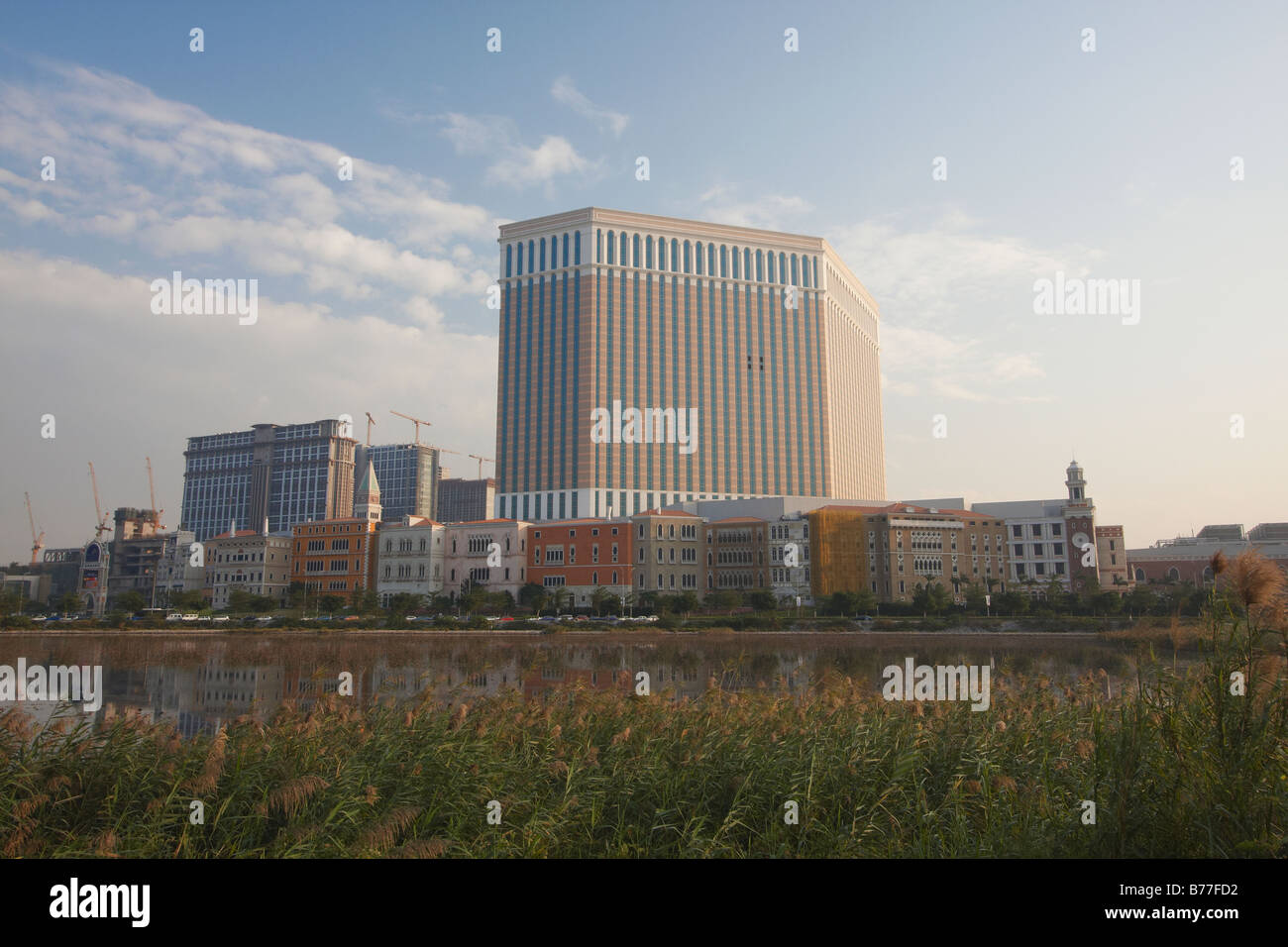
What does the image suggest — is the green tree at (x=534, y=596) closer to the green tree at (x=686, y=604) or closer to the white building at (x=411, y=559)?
the white building at (x=411, y=559)

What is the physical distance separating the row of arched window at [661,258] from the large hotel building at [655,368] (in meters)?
0.24

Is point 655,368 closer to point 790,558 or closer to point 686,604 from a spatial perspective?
point 790,558

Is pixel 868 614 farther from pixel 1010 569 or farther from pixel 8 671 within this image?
pixel 8 671

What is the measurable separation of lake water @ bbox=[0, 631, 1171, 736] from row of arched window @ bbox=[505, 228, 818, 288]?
85670mm

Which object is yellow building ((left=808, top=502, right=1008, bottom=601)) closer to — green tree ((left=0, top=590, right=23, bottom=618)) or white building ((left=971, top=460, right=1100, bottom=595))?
white building ((left=971, top=460, right=1100, bottom=595))

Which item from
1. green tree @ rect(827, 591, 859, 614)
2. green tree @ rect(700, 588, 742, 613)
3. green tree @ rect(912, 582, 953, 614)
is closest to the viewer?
green tree @ rect(912, 582, 953, 614)

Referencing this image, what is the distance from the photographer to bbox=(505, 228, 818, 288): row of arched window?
479 feet

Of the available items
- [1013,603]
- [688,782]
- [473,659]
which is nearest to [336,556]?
[473,659]

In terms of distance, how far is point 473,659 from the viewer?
51.6 meters

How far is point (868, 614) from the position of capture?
87250 mm

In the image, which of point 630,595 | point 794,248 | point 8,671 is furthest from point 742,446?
point 8,671

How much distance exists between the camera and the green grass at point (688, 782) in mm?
8273

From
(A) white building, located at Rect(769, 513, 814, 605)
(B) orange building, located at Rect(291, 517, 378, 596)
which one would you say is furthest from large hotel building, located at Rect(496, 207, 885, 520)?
(A) white building, located at Rect(769, 513, 814, 605)
